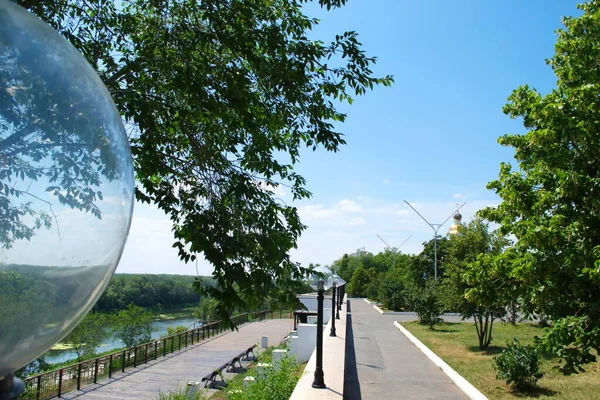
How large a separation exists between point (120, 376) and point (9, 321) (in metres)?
20.0

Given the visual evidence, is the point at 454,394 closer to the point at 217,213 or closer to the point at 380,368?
the point at 380,368

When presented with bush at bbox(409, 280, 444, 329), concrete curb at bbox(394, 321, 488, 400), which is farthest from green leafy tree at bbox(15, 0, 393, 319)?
bush at bbox(409, 280, 444, 329)

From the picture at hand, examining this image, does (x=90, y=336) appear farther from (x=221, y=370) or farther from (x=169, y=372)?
(x=221, y=370)

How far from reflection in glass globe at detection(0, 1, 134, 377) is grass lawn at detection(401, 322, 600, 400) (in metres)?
6.06

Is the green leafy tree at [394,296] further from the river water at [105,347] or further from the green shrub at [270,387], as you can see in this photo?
the green shrub at [270,387]

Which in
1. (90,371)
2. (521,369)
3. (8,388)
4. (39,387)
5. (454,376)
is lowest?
(90,371)

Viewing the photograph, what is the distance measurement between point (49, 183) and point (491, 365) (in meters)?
13.3

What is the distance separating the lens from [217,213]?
4.34 m

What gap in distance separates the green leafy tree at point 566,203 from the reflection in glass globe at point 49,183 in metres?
5.51

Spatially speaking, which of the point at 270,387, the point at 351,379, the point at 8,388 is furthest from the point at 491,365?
the point at 8,388

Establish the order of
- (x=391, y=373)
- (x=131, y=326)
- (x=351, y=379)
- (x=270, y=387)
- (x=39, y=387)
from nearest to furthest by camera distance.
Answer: (x=270, y=387)
(x=351, y=379)
(x=391, y=373)
(x=39, y=387)
(x=131, y=326)

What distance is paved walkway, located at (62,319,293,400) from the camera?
15867 mm

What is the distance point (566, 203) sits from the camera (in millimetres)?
6234

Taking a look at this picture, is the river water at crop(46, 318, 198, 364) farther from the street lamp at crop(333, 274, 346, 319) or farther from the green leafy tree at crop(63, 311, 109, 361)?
the street lamp at crop(333, 274, 346, 319)
